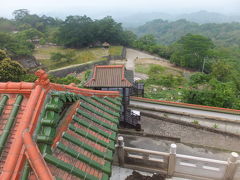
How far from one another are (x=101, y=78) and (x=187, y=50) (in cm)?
3990

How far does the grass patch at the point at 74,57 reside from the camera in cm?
4666

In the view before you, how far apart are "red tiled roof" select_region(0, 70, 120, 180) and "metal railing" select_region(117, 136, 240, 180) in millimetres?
2432

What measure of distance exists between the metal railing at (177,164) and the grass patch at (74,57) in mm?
41928

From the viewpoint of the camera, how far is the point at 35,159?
323cm

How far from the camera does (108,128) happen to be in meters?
5.55

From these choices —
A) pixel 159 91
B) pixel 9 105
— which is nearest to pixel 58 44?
pixel 159 91

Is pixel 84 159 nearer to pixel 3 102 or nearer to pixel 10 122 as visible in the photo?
pixel 10 122

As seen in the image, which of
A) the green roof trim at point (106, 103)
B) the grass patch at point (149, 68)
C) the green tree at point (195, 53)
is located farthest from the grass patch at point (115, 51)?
the green roof trim at point (106, 103)

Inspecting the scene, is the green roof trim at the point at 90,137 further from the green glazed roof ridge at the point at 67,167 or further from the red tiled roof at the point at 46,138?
the green glazed roof ridge at the point at 67,167

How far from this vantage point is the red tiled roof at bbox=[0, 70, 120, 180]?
3.28 m

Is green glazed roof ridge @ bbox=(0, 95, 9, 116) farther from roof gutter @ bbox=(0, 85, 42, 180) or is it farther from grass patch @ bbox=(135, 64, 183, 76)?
grass patch @ bbox=(135, 64, 183, 76)

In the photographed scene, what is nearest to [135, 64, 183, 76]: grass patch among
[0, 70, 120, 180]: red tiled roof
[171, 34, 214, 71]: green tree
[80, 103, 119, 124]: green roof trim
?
[171, 34, 214, 71]: green tree

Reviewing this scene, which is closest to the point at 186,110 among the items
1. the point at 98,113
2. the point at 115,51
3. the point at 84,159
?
the point at 98,113

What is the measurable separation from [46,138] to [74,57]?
49702mm
